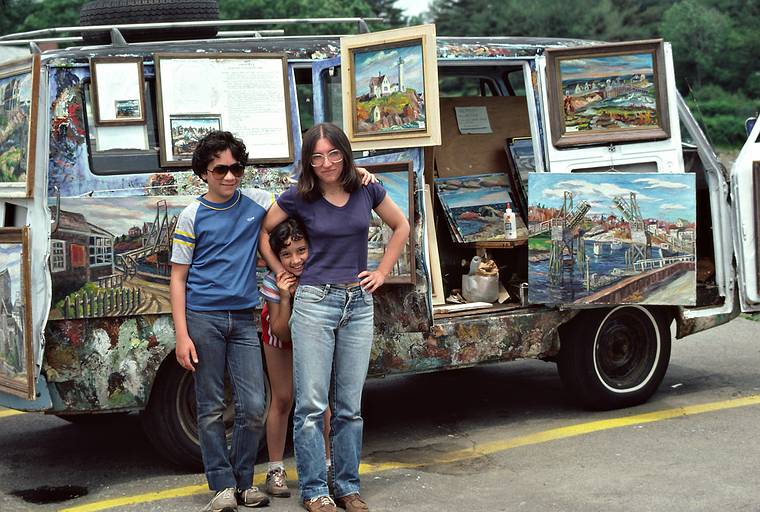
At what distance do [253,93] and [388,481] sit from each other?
7.19ft

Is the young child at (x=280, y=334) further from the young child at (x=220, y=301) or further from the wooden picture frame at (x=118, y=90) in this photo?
the wooden picture frame at (x=118, y=90)

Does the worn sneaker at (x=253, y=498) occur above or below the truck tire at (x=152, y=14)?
below

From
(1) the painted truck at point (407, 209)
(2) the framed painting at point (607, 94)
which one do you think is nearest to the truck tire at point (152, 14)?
(1) the painted truck at point (407, 209)

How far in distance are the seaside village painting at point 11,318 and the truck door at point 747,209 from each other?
4.32 m

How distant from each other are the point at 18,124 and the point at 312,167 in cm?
165

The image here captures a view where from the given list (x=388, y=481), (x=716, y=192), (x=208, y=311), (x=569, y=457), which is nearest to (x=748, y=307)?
(x=716, y=192)

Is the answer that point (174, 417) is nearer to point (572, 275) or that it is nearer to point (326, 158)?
point (326, 158)

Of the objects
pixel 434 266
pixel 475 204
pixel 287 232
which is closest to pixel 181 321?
pixel 287 232

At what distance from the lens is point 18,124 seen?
5.98 metres

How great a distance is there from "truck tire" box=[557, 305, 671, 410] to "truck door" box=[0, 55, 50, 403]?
10.8 ft

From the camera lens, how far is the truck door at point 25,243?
580cm

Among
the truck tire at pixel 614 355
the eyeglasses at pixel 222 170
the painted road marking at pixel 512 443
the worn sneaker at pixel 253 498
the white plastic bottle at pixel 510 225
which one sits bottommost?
the painted road marking at pixel 512 443

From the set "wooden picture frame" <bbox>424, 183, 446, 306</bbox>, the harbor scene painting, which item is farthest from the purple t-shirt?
the harbor scene painting

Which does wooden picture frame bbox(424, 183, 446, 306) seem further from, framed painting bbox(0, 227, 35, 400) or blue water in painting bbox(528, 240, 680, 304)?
framed painting bbox(0, 227, 35, 400)
